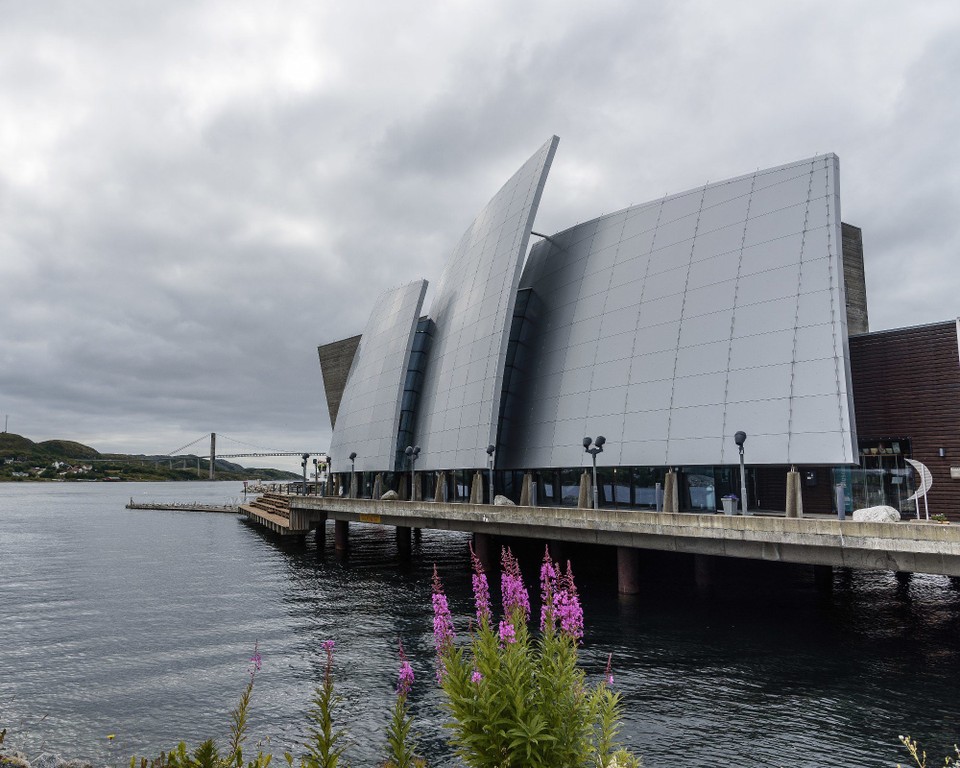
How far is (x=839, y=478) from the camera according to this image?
2759 centimetres

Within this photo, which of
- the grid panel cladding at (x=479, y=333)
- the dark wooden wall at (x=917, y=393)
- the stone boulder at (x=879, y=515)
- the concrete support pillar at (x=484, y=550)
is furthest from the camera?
the grid panel cladding at (x=479, y=333)

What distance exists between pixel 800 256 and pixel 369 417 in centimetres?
4213

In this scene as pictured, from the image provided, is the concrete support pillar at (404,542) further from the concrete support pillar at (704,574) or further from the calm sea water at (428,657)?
the concrete support pillar at (704,574)

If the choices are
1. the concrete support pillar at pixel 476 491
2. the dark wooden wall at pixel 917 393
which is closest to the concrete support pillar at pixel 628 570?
the concrete support pillar at pixel 476 491

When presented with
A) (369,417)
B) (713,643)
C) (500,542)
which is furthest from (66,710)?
(369,417)

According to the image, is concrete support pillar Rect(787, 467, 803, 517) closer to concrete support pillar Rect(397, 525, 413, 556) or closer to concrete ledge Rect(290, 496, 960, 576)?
concrete ledge Rect(290, 496, 960, 576)

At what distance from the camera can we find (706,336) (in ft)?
114

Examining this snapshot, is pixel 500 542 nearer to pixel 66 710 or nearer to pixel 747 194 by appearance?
pixel 747 194

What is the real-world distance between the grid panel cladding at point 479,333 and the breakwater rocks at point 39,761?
31103 mm

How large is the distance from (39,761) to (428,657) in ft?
36.0

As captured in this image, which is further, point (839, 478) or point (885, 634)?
point (839, 478)

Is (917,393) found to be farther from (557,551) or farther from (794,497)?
(557,551)

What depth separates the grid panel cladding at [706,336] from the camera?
99.5 feet

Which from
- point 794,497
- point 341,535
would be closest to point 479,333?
point 341,535
